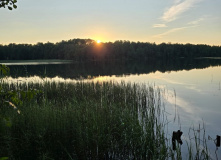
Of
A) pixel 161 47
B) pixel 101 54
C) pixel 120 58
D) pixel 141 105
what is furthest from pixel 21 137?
pixel 161 47

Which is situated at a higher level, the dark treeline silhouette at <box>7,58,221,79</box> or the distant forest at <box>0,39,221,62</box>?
the distant forest at <box>0,39,221,62</box>

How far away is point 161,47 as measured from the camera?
110 meters

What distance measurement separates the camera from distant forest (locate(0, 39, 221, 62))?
88438 millimetres

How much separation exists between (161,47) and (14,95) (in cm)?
11330

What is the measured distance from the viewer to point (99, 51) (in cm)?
9269

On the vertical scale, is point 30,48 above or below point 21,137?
above

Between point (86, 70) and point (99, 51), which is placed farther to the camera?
point (99, 51)

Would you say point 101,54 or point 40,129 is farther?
point 101,54

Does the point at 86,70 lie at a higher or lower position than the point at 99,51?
lower

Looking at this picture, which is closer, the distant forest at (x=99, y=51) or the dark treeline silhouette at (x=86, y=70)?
the dark treeline silhouette at (x=86, y=70)

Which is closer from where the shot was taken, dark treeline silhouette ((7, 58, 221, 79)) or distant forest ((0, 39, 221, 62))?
dark treeline silhouette ((7, 58, 221, 79))

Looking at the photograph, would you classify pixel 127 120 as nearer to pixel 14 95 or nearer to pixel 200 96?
pixel 14 95

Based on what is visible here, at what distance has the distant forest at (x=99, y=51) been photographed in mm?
88438

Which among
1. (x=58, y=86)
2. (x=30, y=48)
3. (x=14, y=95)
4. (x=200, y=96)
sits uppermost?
(x=30, y=48)
